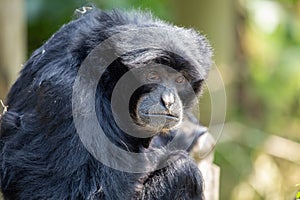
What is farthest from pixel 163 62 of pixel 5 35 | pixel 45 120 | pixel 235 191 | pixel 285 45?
pixel 285 45

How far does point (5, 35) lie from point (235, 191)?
4162 millimetres

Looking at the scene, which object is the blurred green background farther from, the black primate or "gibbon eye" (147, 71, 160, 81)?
"gibbon eye" (147, 71, 160, 81)

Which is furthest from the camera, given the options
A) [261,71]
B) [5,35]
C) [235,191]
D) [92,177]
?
[261,71]

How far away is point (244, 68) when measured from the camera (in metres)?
13.3

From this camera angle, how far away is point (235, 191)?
11.3 metres

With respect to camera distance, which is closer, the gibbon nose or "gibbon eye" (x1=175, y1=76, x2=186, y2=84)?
the gibbon nose

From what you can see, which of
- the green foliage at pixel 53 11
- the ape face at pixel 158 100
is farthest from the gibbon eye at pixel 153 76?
the green foliage at pixel 53 11

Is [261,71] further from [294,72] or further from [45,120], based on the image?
[45,120]

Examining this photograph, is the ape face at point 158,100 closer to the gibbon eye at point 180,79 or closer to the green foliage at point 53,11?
the gibbon eye at point 180,79

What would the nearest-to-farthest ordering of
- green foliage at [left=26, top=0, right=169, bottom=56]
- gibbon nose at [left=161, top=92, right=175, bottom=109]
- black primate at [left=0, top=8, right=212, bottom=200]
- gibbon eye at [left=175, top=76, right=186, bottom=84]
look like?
black primate at [left=0, top=8, right=212, bottom=200]
gibbon nose at [left=161, top=92, right=175, bottom=109]
gibbon eye at [left=175, top=76, right=186, bottom=84]
green foliage at [left=26, top=0, right=169, bottom=56]

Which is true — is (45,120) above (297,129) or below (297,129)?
above

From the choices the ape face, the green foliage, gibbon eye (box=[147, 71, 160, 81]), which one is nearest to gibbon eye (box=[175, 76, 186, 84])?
the ape face

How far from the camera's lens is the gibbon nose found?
19.4 feet

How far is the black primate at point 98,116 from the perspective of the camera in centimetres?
561
